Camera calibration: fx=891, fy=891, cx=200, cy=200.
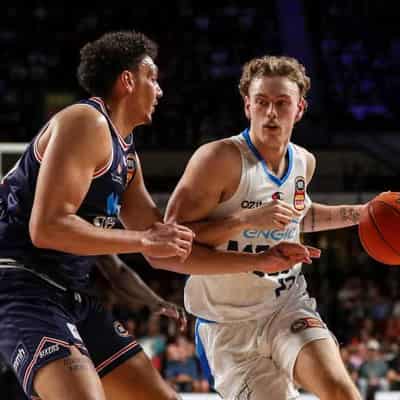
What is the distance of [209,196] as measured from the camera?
11.1ft

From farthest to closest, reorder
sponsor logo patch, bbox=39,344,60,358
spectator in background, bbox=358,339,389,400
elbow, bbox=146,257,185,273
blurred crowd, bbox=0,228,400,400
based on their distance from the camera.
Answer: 1. blurred crowd, bbox=0,228,400,400
2. spectator in background, bbox=358,339,389,400
3. elbow, bbox=146,257,185,273
4. sponsor logo patch, bbox=39,344,60,358

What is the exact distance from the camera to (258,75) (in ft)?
11.7

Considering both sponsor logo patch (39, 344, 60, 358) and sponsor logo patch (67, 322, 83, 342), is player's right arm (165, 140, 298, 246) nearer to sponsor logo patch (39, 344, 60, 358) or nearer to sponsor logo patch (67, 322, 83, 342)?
sponsor logo patch (67, 322, 83, 342)

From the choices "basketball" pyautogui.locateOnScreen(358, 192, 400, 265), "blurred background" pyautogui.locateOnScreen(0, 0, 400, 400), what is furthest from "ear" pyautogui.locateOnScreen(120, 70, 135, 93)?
"blurred background" pyautogui.locateOnScreen(0, 0, 400, 400)

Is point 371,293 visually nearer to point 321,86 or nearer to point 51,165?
point 321,86

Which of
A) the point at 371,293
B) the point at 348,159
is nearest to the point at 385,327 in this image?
the point at 371,293

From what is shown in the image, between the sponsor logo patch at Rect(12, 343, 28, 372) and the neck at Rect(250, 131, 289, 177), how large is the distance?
126 centimetres

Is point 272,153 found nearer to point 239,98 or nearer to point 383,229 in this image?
point 383,229

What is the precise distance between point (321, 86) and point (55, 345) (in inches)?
412

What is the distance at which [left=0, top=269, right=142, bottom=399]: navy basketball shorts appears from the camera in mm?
2848

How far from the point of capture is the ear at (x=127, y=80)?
3.17m

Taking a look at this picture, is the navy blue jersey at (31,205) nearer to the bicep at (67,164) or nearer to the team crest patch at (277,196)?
the bicep at (67,164)

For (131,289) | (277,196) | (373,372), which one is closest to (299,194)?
(277,196)

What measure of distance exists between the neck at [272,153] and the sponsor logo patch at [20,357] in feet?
4.15
